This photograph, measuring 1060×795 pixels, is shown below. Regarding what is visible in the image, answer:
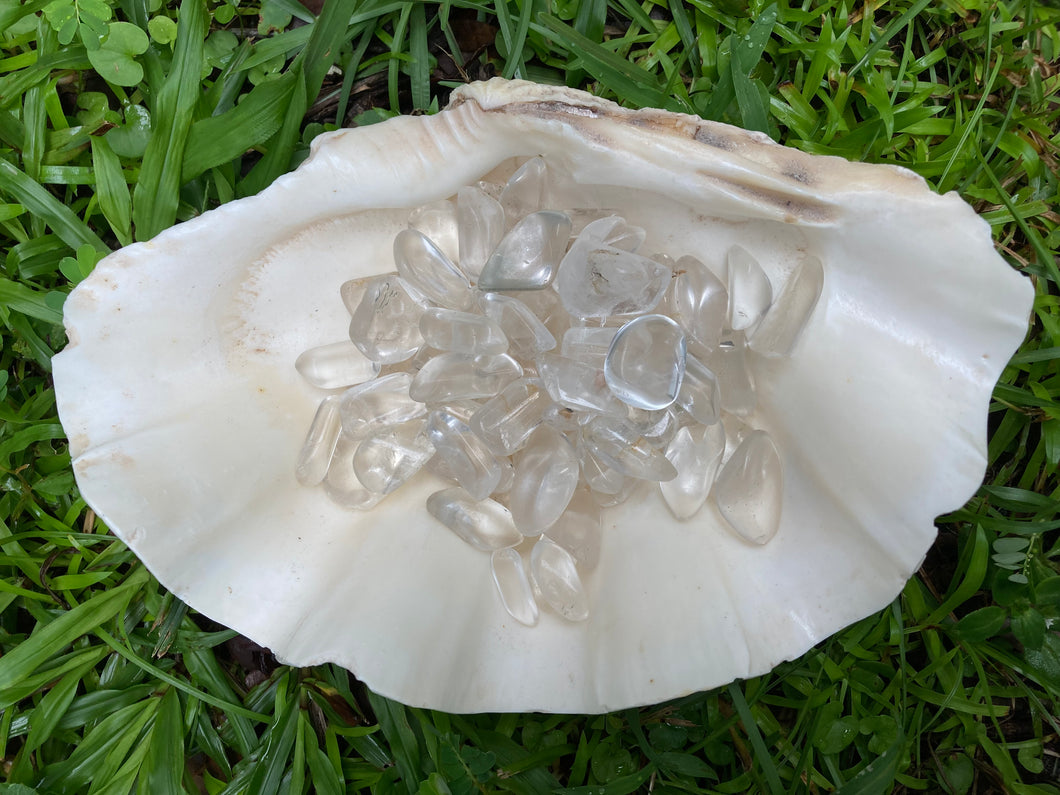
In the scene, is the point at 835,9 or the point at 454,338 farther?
the point at 835,9

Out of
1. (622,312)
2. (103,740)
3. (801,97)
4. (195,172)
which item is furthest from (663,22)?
(103,740)

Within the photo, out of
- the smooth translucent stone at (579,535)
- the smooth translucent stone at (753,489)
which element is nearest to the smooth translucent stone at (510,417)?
the smooth translucent stone at (579,535)

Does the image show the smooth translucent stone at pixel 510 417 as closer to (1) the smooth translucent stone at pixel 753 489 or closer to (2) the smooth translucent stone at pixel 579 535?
(2) the smooth translucent stone at pixel 579 535

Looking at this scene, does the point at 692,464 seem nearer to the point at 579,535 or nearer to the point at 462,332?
the point at 579,535

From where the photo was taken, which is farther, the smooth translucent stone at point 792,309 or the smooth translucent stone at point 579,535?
the smooth translucent stone at point 579,535

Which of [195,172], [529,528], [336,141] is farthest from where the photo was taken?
[195,172]

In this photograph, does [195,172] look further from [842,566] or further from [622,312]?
[842,566]
